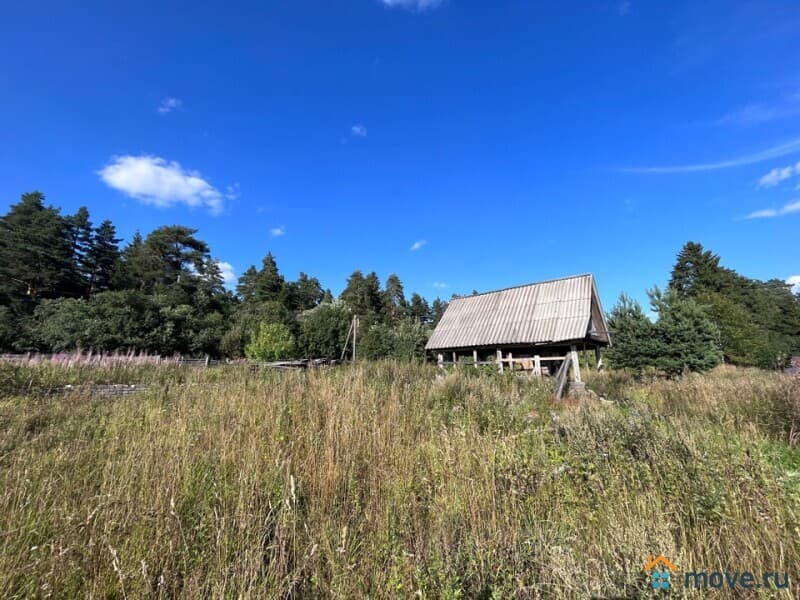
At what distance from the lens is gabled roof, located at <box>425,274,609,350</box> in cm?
1274

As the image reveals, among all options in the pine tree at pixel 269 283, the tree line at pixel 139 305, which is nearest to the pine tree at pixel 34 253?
the tree line at pixel 139 305

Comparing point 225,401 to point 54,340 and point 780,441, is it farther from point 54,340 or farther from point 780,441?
point 54,340

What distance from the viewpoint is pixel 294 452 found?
3.02 meters

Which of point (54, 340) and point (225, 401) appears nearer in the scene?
point (225, 401)

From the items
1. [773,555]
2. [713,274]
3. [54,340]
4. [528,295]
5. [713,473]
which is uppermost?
[713,274]

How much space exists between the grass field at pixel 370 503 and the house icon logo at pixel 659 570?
0.14 feet

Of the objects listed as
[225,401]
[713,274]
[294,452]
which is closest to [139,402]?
[225,401]

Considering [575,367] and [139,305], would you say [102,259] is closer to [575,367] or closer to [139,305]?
[139,305]

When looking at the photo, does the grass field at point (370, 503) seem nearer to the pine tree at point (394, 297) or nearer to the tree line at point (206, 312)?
the tree line at point (206, 312)

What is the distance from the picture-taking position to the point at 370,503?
239 cm

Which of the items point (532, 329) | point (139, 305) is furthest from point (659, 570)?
point (139, 305)

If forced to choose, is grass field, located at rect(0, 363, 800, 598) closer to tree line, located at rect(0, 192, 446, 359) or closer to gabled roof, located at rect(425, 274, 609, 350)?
gabled roof, located at rect(425, 274, 609, 350)

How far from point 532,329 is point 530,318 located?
0.70 metres

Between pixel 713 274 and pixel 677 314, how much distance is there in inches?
1252
